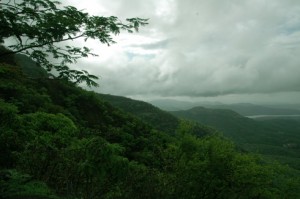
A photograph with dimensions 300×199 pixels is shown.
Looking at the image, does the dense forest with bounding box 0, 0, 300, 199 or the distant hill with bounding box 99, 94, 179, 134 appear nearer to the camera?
the dense forest with bounding box 0, 0, 300, 199

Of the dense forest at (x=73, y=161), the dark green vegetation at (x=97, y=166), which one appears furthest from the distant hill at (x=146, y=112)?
the dense forest at (x=73, y=161)

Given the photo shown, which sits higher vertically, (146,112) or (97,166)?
(97,166)

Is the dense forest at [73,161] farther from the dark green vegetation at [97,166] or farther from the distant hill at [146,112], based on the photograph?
the distant hill at [146,112]

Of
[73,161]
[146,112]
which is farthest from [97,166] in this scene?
[146,112]

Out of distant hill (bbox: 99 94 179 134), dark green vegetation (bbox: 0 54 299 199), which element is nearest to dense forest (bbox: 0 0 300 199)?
dark green vegetation (bbox: 0 54 299 199)

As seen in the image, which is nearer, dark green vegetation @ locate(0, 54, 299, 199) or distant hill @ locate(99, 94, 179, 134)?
dark green vegetation @ locate(0, 54, 299, 199)

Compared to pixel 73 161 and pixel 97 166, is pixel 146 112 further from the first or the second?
pixel 97 166

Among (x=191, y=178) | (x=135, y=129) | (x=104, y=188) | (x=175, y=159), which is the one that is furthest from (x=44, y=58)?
(x=135, y=129)

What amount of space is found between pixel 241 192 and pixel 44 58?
1444 centimetres

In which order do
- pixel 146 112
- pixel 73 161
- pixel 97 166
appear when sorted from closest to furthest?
pixel 97 166 < pixel 73 161 < pixel 146 112

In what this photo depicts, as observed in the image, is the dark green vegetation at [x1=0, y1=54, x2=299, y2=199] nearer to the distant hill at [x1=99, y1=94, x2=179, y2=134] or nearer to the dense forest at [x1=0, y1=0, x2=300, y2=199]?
the dense forest at [x1=0, y1=0, x2=300, y2=199]

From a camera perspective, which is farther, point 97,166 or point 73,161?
point 73,161

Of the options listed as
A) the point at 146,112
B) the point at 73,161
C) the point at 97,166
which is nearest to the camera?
the point at 97,166

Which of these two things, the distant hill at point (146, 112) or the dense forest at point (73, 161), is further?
the distant hill at point (146, 112)
